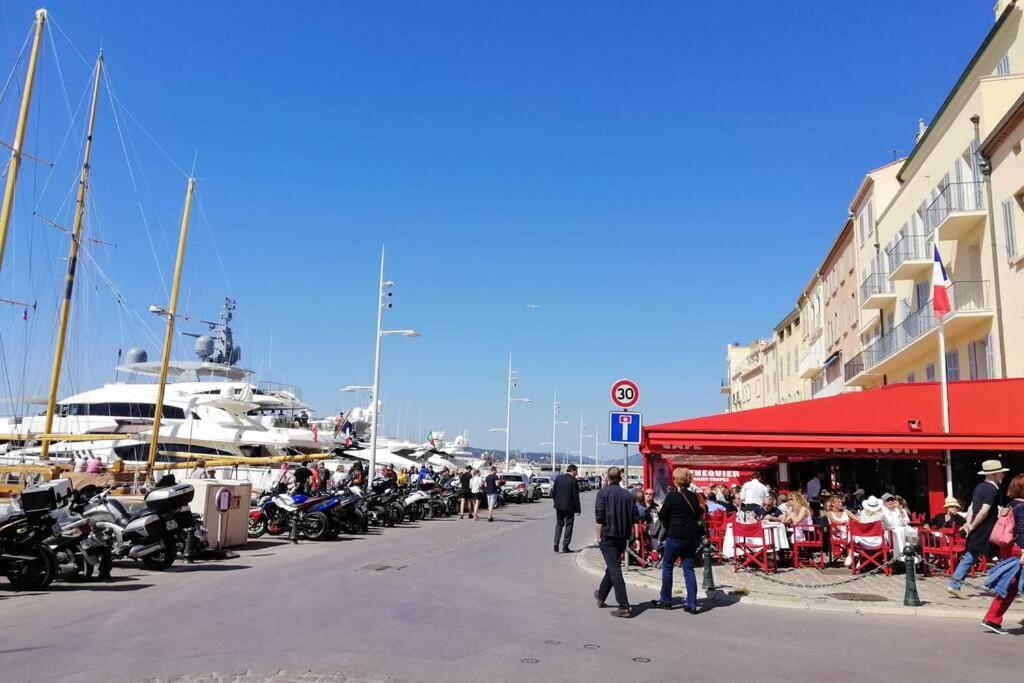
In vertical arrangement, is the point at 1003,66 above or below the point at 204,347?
above

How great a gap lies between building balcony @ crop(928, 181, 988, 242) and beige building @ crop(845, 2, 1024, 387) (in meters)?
0.03

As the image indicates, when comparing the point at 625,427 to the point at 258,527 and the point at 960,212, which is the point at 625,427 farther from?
the point at 960,212

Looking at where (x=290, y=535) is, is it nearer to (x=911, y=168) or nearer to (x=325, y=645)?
(x=325, y=645)

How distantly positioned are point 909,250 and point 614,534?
21.4 metres

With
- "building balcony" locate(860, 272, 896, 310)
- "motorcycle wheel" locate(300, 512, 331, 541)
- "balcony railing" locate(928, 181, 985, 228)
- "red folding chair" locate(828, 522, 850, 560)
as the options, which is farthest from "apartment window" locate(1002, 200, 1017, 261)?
"motorcycle wheel" locate(300, 512, 331, 541)

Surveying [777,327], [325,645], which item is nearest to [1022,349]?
[325,645]

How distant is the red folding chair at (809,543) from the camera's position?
1351 centimetres

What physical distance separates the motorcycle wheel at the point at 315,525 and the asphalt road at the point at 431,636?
18.3ft

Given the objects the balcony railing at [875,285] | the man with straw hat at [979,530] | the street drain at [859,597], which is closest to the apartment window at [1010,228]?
the balcony railing at [875,285]

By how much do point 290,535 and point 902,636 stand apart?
1302 cm

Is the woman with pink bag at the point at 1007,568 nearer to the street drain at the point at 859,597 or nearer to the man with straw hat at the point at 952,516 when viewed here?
the street drain at the point at 859,597

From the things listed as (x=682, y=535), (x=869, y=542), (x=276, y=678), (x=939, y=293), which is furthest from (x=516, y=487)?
(x=276, y=678)

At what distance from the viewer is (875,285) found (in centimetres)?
3083

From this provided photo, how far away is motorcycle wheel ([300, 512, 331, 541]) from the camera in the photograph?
18.0 meters
